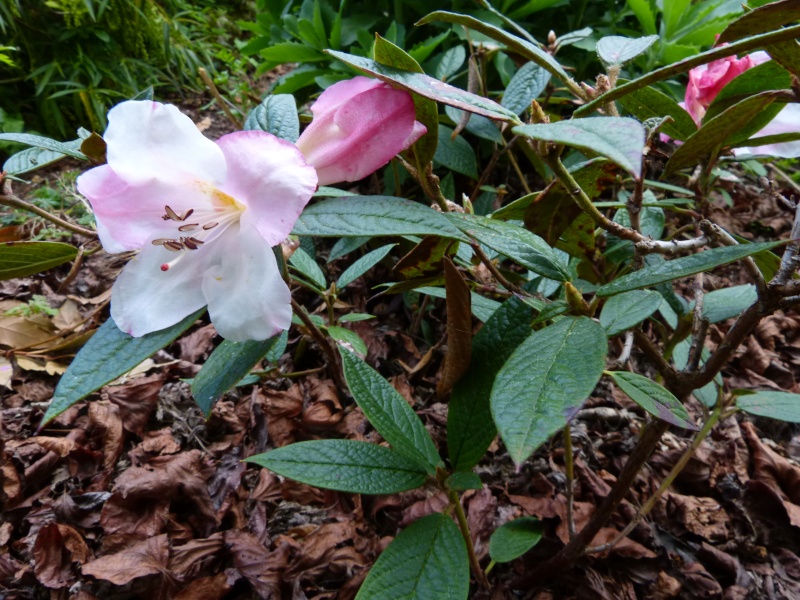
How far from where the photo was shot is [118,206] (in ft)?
1.84

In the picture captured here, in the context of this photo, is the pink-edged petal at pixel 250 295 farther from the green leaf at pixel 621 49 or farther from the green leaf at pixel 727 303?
the green leaf at pixel 727 303

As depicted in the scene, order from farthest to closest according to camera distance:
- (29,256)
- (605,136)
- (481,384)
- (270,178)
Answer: (481,384) < (29,256) < (270,178) < (605,136)

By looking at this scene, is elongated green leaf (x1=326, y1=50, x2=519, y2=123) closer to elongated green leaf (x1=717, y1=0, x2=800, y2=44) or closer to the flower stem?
elongated green leaf (x1=717, y1=0, x2=800, y2=44)

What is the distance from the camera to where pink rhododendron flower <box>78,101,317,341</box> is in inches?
20.3

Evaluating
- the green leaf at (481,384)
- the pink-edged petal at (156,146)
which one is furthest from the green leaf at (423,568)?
the pink-edged petal at (156,146)

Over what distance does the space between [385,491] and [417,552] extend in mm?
88

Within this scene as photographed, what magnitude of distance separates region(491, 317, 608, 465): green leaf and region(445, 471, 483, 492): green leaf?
245mm

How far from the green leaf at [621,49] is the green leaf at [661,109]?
49mm

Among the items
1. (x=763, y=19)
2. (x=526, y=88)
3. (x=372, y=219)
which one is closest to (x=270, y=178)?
(x=372, y=219)

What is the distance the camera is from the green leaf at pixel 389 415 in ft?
2.43

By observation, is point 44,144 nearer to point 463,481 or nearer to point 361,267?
point 361,267

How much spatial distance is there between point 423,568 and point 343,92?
0.60 m

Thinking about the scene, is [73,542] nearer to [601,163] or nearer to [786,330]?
[601,163]

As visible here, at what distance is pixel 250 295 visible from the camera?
536mm
